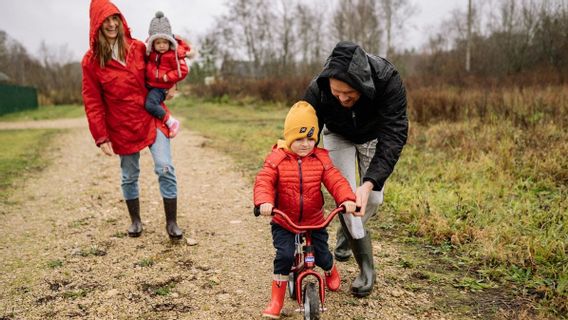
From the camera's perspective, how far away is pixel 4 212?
557 cm

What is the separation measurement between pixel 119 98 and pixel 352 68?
2454 mm

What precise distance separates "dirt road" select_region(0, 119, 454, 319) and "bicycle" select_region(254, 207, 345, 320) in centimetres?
34

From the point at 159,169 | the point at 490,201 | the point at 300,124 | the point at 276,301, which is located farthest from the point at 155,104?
the point at 490,201

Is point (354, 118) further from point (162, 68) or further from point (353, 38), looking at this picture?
point (353, 38)

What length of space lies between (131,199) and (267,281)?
1.85 metres

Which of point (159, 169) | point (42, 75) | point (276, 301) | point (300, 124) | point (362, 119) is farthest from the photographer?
point (42, 75)

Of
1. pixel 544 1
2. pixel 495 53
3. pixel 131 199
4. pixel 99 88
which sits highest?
pixel 544 1

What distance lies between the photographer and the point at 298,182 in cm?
293

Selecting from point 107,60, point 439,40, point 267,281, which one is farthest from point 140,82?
point 439,40

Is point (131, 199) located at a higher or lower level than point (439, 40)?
lower

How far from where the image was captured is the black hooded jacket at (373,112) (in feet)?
9.41

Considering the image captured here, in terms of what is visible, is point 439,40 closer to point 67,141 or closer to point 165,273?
point 67,141

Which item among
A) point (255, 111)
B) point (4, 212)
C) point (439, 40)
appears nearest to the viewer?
point (4, 212)

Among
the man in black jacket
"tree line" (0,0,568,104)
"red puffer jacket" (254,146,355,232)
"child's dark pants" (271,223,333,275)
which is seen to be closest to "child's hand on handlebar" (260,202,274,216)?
"red puffer jacket" (254,146,355,232)
